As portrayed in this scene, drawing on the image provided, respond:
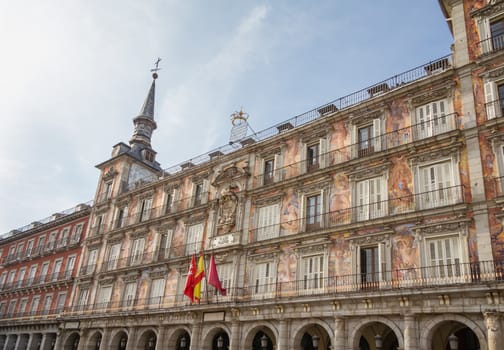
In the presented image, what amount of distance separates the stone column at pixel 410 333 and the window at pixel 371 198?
4.75 metres

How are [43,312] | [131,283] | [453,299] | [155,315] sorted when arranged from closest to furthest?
[453,299] → [155,315] → [131,283] → [43,312]

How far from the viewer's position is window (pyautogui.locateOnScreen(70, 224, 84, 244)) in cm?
3968

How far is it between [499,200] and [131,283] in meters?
24.1

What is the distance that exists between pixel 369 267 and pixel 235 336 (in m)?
8.14

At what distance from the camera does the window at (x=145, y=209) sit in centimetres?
3422

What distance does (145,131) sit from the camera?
43938 millimetres

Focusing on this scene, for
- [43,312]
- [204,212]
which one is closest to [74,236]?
[43,312]

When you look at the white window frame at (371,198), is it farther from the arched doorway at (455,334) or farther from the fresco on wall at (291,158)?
the arched doorway at (455,334)

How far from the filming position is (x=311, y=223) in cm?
2338

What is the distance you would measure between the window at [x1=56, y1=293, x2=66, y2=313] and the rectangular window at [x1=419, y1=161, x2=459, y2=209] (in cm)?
3021

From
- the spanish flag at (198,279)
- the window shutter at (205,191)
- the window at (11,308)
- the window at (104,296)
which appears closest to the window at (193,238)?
the window shutter at (205,191)

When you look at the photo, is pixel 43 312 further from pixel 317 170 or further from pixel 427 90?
pixel 427 90

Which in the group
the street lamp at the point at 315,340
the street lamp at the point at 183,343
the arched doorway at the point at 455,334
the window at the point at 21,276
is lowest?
the street lamp at the point at 183,343

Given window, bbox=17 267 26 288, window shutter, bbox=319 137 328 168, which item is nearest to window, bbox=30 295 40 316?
window, bbox=17 267 26 288
